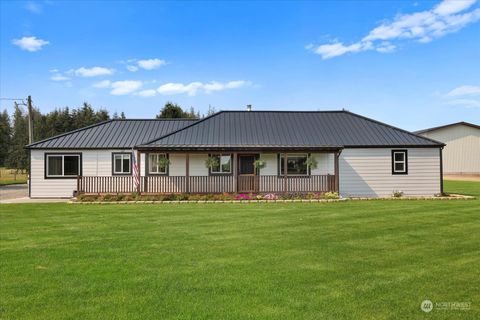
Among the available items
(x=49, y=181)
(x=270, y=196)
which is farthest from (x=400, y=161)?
(x=49, y=181)

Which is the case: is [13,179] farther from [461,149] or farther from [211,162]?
[461,149]

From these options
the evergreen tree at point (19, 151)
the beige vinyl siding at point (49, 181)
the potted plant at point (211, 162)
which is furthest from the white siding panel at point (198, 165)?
the evergreen tree at point (19, 151)

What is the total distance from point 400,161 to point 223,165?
9.49 metres

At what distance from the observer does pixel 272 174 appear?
2028cm

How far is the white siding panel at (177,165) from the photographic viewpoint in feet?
66.6

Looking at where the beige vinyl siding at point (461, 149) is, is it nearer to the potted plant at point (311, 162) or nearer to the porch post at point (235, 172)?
the potted plant at point (311, 162)

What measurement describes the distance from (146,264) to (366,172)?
1639cm

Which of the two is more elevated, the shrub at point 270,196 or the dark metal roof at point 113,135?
the dark metal roof at point 113,135

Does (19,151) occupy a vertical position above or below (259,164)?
above

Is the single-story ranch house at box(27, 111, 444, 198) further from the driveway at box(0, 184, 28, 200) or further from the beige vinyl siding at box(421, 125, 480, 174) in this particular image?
the beige vinyl siding at box(421, 125, 480, 174)

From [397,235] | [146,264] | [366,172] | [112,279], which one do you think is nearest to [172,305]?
[112,279]

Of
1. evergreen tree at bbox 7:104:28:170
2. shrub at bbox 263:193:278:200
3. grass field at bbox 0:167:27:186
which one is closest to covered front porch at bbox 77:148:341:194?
shrub at bbox 263:193:278:200

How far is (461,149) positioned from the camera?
45.0 meters

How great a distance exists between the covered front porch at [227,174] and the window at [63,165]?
4.23ft
